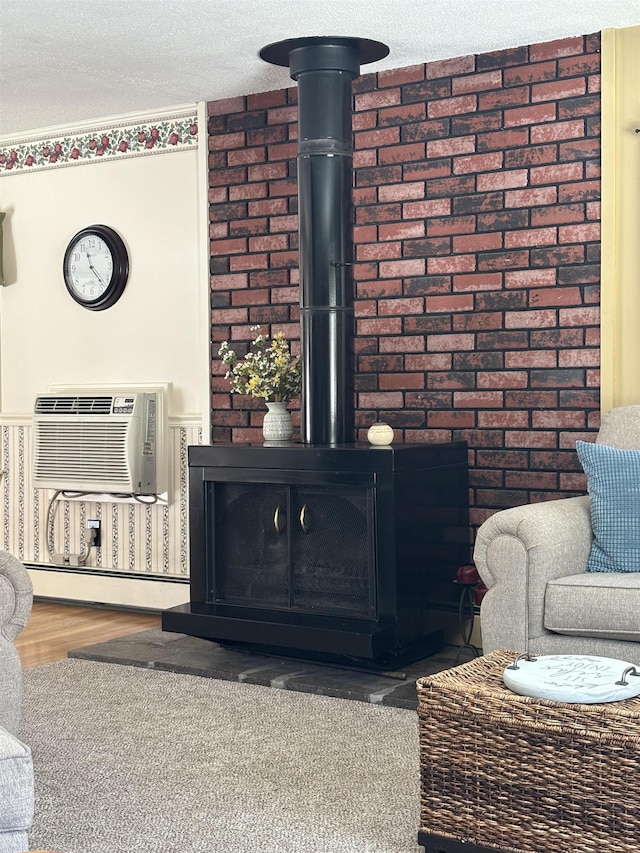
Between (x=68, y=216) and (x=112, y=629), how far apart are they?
207 centimetres

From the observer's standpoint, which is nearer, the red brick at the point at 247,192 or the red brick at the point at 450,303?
the red brick at the point at 450,303

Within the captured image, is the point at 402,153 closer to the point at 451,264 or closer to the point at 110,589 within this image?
the point at 451,264

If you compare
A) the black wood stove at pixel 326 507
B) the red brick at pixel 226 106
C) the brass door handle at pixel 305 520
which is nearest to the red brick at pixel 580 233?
the black wood stove at pixel 326 507

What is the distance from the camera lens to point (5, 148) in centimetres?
572

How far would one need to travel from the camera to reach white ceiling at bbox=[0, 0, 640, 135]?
3.67 metres

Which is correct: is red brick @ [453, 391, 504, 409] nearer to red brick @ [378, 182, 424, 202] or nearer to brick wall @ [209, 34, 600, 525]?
brick wall @ [209, 34, 600, 525]

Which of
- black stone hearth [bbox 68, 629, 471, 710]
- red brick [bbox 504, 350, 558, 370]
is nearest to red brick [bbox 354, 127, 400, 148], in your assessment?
red brick [bbox 504, 350, 558, 370]

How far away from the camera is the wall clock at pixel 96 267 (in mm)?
5270

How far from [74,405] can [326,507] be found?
1892 mm

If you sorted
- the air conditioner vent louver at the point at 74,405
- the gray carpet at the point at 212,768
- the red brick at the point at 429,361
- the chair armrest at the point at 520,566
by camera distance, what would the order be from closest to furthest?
the gray carpet at the point at 212,768 < the chair armrest at the point at 520,566 < the red brick at the point at 429,361 < the air conditioner vent louver at the point at 74,405

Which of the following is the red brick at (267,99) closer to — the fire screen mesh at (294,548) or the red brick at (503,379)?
the red brick at (503,379)

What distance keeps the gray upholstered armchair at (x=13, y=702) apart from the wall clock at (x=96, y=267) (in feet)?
8.71

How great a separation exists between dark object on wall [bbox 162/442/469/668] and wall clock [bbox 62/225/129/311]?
1.45m

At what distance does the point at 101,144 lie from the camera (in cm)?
534
